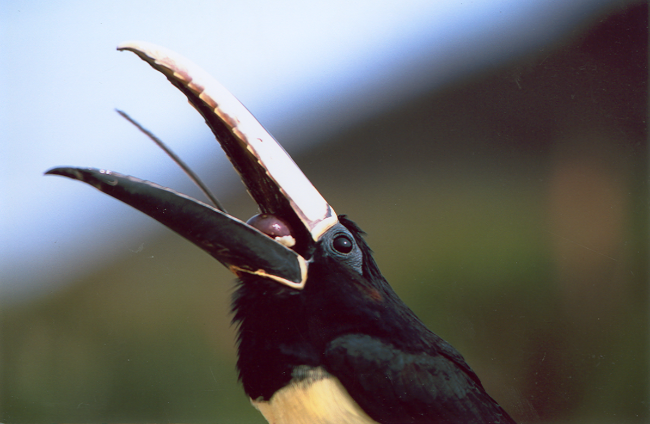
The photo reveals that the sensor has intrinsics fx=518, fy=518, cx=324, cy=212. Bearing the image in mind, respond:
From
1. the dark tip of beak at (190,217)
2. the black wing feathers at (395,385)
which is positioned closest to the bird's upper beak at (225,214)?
the dark tip of beak at (190,217)

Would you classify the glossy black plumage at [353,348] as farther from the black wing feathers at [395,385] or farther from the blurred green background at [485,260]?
the blurred green background at [485,260]

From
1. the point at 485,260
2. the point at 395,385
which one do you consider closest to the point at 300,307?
the point at 395,385

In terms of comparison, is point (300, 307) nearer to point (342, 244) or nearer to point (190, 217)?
point (342, 244)

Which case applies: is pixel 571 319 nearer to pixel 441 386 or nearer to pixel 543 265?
pixel 543 265

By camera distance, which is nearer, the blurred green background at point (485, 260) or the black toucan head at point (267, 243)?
the black toucan head at point (267, 243)

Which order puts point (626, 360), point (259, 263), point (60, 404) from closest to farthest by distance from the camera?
1. point (259, 263)
2. point (626, 360)
3. point (60, 404)

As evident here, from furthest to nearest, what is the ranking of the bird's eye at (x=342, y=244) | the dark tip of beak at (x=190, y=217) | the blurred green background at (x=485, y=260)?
the blurred green background at (x=485, y=260)
the bird's eye at (x=342, y=244)
the dark tip of beak at (x=190, y=217)

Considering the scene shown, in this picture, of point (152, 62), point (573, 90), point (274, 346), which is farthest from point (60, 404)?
point (573, 90)

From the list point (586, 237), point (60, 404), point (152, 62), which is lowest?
point (586, 237)
